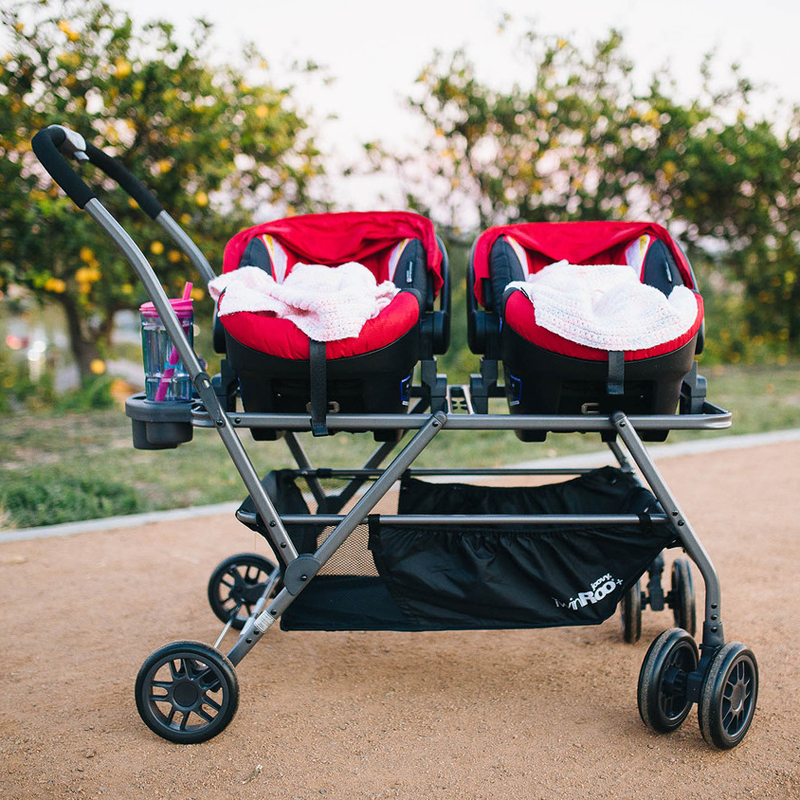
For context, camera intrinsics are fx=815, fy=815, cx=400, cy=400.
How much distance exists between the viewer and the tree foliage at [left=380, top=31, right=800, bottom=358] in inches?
320

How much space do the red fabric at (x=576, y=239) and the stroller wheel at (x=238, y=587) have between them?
5.10 ft

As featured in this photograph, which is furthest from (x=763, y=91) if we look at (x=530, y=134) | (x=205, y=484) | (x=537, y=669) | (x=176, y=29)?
(x=537, y=669)

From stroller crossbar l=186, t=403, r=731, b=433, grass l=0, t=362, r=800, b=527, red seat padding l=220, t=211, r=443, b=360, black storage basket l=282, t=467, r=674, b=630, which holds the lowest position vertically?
grass l=0, t=362, r=800, b=527

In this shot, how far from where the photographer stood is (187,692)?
7.95ft

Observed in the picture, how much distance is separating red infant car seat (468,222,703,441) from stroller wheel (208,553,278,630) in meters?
1.24

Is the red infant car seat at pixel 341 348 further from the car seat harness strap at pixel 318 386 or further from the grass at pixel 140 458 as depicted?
the grass at pixel 140 458

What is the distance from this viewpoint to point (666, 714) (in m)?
2.45

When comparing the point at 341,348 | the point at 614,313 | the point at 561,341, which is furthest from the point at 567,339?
the point at 341,348

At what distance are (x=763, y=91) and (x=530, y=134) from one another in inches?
97.5

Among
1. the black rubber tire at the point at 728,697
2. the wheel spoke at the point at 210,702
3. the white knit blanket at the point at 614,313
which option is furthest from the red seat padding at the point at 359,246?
the black rubber tire at the point at 728,697

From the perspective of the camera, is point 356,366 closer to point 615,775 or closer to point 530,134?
point 615,775

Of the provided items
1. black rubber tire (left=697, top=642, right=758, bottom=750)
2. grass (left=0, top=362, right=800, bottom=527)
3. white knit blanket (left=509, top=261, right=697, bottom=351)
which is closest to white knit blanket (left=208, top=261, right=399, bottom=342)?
white knit blanket (left=509, top=261, right=697, bottom=351)

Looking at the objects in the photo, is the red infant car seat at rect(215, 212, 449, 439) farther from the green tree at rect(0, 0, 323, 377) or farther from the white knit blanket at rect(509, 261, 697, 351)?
the green tree at rect(0, 0, 323, 377)

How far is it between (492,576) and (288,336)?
978mm
